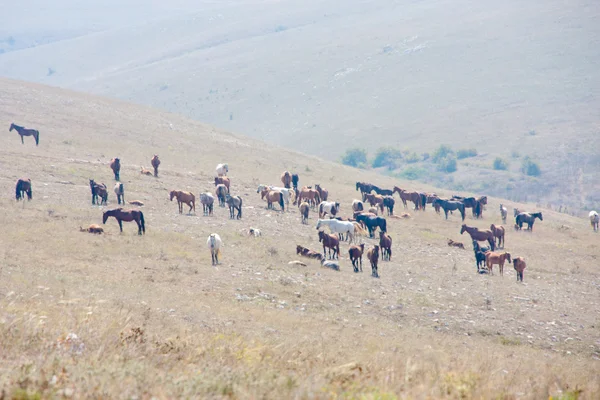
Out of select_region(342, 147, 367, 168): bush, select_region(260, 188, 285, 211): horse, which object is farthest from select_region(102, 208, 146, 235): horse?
select_region(342, 147, 367, 168): bush

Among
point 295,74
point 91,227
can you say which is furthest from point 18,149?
point 295,74

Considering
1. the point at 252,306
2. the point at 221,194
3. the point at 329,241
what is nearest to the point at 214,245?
the point at 252,306

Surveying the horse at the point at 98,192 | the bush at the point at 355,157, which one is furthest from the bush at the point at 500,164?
the horse at the point at 98,192

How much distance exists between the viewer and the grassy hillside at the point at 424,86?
99.9 metres

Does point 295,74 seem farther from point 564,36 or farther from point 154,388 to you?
point 154,388

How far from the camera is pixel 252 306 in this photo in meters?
16.8

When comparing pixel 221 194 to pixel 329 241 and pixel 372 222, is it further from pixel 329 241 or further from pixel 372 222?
pixel 329 241

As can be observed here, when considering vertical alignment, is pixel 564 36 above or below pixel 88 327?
above

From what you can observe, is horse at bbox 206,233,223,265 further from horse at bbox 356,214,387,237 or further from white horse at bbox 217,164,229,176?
white horse at bbox 217,164,229,176

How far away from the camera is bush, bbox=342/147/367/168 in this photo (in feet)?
334

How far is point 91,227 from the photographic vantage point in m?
23.4

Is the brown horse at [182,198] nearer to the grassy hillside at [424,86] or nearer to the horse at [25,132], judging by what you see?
the horse at [25,132]

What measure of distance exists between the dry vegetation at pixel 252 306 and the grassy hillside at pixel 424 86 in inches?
2264

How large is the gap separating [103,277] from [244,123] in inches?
4517
